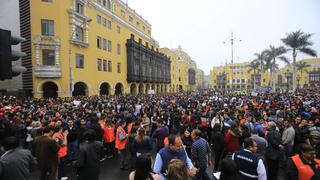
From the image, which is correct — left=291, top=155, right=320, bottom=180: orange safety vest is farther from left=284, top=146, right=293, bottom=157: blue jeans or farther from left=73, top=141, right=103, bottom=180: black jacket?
left=73, top=141, right=103, bottom=180: black jacket

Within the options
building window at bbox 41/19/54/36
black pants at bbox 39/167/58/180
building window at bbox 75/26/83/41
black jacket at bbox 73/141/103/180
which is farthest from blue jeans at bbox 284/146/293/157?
building window at bbox 75/26/83/41

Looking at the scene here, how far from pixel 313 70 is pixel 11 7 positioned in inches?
4047

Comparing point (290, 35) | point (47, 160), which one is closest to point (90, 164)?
point (47, 160)

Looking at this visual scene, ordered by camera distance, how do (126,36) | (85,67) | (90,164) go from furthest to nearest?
1. (126,36)
2. (85,67)
3. (90,164)

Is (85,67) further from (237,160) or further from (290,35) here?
(290,35)

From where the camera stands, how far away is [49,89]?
2436 centimetres

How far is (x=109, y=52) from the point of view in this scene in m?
32.0

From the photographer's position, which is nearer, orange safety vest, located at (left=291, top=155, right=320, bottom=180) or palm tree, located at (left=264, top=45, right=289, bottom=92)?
orange safety vest, located at (left=291, top=155, right=320, bottom=180)

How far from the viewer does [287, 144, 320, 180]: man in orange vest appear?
2.93m

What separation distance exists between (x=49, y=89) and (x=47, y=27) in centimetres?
734

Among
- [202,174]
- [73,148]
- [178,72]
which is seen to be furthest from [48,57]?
[178,72]

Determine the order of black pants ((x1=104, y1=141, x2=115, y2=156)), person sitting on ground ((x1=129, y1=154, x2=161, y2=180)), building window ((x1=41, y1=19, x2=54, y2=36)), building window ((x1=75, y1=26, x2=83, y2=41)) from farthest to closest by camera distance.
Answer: building window ((x1=75, y1=26, x2=83, y2=41))
building window ((x1=41, y1=19, x2=54, y2=36))
black pants ((x1=104, y1=141, x2=115, y2=156))
person sitting on ground ((x1=129, y1=154, x2=161, y2=180))

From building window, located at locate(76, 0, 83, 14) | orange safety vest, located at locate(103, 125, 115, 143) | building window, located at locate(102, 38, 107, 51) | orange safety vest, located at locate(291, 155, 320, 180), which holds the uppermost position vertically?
building window, located at locate(76, 0, 83, 14)

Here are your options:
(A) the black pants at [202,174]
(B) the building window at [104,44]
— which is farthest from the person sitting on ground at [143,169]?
(B) the building window at [104,44]
